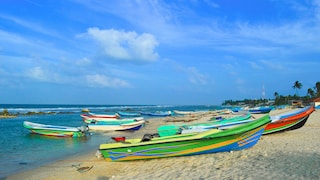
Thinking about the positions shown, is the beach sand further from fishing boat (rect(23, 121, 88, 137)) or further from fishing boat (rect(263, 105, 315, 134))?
fishing boat (rect(23, 121, 88, 137))

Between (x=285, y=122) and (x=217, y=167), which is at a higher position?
(x=285, y=122)

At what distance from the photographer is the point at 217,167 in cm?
789

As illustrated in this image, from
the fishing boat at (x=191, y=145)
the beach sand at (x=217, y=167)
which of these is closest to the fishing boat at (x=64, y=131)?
the beach sand at (x=217, y=167)

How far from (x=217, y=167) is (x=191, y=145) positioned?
5.20 feet

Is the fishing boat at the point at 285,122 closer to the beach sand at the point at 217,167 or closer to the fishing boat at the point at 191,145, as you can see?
the beach sand at the point at 217,167

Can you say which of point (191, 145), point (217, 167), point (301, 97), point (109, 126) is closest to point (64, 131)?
point (109, 126)

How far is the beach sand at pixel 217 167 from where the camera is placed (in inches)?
275

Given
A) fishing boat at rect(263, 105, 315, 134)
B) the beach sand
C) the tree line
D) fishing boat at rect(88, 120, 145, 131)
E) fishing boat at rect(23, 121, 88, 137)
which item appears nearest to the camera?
the beach sand

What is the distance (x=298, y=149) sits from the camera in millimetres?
9828

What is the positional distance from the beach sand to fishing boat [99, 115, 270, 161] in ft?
0.67

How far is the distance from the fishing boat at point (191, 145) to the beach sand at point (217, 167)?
0.21 m

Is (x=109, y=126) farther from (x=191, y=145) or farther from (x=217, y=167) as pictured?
(x=217, y=167)

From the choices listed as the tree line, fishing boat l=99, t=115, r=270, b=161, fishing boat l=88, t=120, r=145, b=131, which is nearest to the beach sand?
fishing boat l=99, t=115, r=270, b=161

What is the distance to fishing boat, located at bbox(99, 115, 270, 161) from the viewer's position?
9250 mm
